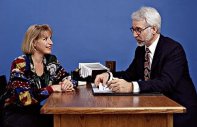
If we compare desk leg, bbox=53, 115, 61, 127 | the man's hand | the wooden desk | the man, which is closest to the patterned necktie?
the man

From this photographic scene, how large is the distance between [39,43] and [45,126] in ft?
1.92

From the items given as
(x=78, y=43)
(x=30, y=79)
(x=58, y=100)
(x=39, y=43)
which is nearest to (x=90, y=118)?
(x=58, y=100)

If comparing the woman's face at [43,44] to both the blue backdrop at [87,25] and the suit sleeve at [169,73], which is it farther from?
the blue backdrop at [87,25]

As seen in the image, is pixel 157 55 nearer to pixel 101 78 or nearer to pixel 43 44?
pixel 101 78

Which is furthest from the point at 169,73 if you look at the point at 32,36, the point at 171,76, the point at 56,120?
the point at 32,36

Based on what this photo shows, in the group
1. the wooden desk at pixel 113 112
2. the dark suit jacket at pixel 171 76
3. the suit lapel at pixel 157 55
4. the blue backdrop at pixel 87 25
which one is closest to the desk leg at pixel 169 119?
the wooden desk at pixel 113 112

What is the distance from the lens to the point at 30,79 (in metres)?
2.55

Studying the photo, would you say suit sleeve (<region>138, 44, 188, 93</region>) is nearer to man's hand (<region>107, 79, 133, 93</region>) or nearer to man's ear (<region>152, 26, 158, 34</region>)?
man's hand (<region>107, 79, 133, 93</region>)

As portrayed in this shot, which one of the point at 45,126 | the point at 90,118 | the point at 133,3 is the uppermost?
the point at 133,3

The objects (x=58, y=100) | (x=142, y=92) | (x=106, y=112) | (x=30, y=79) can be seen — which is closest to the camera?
(x=106, y=112)

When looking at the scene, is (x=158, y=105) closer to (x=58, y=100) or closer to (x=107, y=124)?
(x=107, y=124)

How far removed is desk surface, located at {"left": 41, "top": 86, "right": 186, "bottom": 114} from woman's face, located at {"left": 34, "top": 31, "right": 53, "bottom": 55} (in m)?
0.59

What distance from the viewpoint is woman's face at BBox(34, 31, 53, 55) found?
2.67 m

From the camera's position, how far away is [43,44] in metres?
2.68
